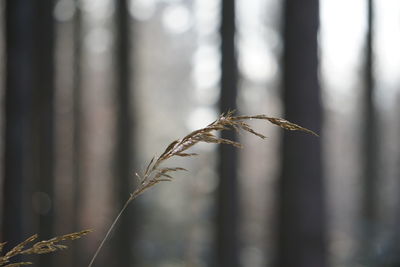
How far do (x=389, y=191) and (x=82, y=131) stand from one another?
9211 mm

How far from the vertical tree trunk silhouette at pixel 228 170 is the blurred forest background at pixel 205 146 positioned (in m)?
0.03

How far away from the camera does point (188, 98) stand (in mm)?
38719

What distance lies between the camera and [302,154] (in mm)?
7027

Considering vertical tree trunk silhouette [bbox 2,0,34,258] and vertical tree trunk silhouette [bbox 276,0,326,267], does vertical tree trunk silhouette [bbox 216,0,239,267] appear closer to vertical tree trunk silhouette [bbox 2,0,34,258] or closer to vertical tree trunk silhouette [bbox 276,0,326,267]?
Result: vertical tree trunk silhouette [bbox 276,0,326,267]

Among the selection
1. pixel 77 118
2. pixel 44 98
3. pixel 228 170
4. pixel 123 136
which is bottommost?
pixel 228 170

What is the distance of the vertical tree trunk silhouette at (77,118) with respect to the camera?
18969 millimetres

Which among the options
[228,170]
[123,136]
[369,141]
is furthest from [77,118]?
[228,170]

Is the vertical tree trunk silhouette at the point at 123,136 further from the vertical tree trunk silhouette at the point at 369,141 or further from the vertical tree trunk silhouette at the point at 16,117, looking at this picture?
the vertical tree trunk silhouette at the point at 16,117

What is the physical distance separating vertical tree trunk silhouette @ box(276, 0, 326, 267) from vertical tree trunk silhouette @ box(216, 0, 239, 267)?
4891mm

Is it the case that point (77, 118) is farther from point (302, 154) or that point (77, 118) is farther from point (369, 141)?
point (302, 154)

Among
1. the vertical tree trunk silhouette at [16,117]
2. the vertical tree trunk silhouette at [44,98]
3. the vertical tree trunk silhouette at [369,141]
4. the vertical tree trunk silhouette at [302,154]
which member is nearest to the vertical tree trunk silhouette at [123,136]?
the vertical tree trunk silhouette at [44,98]

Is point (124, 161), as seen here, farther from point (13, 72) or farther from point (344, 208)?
point (344, 208)

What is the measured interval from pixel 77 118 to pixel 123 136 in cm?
373

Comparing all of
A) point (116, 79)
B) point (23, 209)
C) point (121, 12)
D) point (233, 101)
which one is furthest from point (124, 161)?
point (23, 209)
